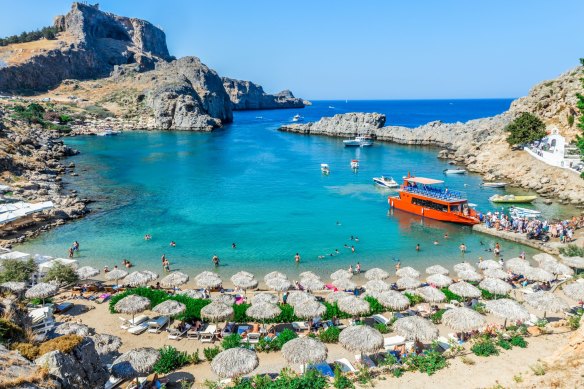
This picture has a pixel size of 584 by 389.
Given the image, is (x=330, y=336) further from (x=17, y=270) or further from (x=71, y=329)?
(x=17, y=270)

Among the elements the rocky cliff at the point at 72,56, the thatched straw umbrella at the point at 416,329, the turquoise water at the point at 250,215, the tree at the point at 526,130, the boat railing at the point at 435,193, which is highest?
the rocky cliff at the point at 72,56

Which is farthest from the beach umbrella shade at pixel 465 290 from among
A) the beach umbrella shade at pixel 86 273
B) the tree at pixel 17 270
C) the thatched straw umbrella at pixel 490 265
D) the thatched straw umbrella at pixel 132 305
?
the tree at pixel 17 270

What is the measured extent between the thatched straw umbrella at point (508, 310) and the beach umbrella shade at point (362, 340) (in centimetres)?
623

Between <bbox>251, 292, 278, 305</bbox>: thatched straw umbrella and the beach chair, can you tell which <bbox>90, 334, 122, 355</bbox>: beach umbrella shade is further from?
the beach chair

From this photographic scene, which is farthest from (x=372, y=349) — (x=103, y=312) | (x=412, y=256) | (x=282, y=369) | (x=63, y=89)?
(x=63, y=89)

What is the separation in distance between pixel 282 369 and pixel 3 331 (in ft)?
31.2

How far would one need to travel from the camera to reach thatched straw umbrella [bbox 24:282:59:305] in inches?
827

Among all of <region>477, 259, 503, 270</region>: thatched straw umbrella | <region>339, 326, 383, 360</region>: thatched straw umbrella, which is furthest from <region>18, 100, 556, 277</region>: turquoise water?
<region>339, 326, 383, 360</region>: thatched straw umbrella

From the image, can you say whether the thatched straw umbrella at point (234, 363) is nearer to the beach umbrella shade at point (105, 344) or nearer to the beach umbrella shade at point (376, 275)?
the beach umbrella shade at point (105, 344)

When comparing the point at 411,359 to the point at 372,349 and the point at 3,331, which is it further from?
the point at 3,331

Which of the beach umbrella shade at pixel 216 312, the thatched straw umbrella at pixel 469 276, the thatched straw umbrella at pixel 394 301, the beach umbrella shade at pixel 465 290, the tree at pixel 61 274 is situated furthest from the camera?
the tree at pixel 61 274

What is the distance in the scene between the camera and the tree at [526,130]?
189ft

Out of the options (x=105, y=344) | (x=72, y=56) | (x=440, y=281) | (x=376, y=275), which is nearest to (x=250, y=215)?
(x=376, y=275)

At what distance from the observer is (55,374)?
9000 millimetres
